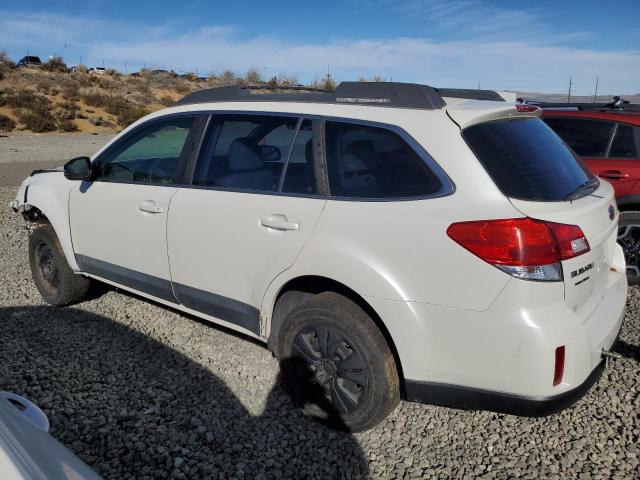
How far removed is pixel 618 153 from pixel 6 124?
31997mm

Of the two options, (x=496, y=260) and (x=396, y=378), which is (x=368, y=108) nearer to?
(x=496, y=260)

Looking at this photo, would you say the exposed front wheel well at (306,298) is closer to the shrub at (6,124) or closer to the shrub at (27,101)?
the shrub at (6,124)

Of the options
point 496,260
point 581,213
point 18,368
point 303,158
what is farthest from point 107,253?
point 581,213

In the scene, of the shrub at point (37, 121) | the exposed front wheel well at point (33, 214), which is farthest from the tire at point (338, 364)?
the shrub at point (37, 121)

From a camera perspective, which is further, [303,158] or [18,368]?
[18,368]

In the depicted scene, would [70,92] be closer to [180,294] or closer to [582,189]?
[180,294]

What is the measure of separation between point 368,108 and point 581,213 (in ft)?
3.92

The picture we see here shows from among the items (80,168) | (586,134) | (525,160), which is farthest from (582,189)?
(80,168)

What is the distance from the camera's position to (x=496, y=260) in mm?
2471

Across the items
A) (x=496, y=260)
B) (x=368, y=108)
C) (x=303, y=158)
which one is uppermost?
(x=368, y=108)

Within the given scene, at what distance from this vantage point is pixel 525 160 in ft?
9.37

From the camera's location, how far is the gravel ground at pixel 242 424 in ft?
9.55

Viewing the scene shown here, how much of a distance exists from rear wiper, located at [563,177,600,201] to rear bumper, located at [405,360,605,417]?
835mm

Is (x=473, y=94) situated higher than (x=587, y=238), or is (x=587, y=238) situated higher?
(x=473, y=94)
